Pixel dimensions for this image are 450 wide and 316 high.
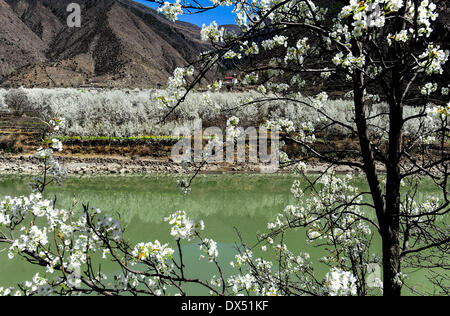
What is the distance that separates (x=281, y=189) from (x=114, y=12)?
102 metres

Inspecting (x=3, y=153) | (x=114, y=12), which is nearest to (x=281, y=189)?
(x=3, y=153)

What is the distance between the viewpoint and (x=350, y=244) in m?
3.16

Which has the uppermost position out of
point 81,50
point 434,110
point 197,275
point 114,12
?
point 114,12

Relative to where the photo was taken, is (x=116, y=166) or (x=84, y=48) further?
(x=84, y=48)

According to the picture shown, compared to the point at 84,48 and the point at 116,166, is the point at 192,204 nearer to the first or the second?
the point at 116,166

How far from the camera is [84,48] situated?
7519 cm

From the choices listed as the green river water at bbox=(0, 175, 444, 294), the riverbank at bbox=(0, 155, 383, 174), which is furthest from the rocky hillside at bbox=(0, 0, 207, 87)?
the green river water at bbox=(0, 175, 444, 294)

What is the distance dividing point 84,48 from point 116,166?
69112 millimetres

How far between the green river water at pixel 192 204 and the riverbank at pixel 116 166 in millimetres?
1154

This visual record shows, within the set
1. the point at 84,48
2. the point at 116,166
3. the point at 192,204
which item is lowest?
the point at 192,204

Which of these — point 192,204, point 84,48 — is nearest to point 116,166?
point 192,204

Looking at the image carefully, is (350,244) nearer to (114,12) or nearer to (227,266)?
(227,266)

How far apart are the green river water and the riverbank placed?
1154 mm

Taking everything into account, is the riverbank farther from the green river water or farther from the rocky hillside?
the rocky hillside
